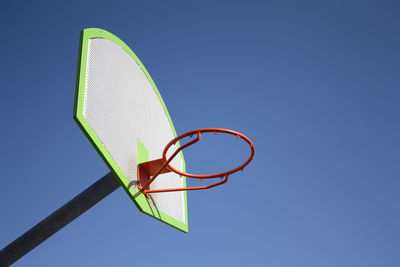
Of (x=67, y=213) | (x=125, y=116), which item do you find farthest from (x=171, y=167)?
(x=67, y=213)

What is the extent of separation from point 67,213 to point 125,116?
3.59 feet

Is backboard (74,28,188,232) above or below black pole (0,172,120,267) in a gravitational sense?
above

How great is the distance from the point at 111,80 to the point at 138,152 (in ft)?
2.47

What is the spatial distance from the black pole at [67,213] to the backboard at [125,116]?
161 mm

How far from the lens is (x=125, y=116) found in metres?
4.15

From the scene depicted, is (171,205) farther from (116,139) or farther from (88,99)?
(88,99)

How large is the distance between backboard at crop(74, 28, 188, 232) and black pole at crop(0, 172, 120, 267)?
0.53ft

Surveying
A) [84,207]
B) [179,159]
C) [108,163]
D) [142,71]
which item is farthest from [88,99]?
[179,159]

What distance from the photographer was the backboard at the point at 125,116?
3.46 m

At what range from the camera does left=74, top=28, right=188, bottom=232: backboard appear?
11.3 feet

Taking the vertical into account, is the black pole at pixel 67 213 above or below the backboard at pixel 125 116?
below

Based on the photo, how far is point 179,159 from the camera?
205 inches

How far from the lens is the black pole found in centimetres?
356

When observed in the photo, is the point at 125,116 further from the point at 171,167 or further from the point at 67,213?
the point at 67,213
